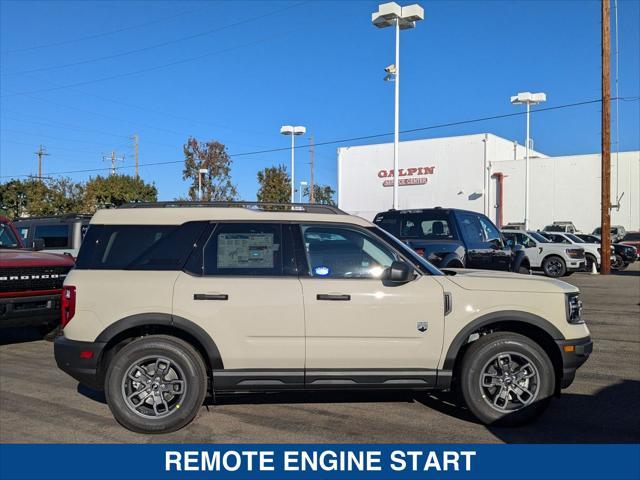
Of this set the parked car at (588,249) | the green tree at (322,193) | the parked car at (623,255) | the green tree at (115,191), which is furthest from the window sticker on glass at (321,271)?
the green tree at (322,193)

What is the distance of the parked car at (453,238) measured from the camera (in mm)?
10328

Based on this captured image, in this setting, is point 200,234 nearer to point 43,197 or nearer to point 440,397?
point 440,397

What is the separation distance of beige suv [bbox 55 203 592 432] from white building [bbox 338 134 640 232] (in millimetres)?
41678

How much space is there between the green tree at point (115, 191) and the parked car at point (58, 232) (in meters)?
31.4

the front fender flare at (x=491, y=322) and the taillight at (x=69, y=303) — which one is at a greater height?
the taillight at (x=69, y=303)

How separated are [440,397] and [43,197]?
160 ft

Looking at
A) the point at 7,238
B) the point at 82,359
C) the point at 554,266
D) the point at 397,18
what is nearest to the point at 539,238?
the point at 554,266

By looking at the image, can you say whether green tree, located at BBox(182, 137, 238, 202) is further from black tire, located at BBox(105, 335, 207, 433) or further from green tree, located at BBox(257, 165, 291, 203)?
black tire, located at BBox(105, 335, 207, 433)

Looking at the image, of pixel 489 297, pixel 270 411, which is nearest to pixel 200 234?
pixel 270 411

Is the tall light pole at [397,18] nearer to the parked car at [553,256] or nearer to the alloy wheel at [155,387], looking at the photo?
the parked car at [553,256]

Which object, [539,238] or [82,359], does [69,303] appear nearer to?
[82,359]

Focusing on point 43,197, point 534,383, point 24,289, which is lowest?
point 534,383

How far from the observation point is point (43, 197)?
47531mm

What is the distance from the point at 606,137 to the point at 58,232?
2056 cm
